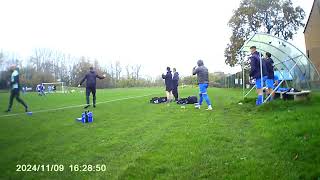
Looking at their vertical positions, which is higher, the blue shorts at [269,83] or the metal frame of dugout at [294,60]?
the metal frame of dugout at [294,60]

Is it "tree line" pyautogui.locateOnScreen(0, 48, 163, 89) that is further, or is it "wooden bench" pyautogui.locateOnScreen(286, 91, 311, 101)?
"wooden bench" pyautogui.locateOnScreen(286, 91, 311, 101)

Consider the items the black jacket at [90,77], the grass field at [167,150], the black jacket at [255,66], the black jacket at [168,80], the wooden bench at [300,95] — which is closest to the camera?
the grass field at [167,150]

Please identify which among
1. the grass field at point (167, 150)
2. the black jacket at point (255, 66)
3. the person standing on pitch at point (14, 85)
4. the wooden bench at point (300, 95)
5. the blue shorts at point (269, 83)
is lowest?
the grass field at point (167, 150)

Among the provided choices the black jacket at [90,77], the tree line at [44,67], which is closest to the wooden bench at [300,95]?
the black jacket at [90,77]

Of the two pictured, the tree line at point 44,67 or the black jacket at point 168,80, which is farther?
the black jacket at point 168,80

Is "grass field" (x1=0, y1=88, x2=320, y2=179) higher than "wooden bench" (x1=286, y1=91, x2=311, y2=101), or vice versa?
"wooden bench" (x1=286, y1=91, x2=311, y2=101)

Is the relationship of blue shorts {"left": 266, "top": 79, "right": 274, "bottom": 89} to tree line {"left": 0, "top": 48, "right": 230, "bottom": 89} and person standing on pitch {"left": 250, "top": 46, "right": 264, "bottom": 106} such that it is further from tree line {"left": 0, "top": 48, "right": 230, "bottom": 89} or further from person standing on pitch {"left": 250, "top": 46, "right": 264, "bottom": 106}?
tree line {"left": 0, "top": 48, "right": 230, "bottom": 89}

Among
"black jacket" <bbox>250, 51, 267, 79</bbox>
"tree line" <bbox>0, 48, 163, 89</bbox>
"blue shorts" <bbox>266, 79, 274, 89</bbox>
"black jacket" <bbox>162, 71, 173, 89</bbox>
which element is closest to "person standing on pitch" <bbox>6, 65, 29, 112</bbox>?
"tree line" <bbox>0, 48, 163, 89</bbox>

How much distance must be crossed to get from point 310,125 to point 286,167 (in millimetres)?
2890

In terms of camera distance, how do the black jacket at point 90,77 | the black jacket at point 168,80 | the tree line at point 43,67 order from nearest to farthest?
the tree line at point 43,67 < the black jacket at point 90,77 < the black jacket at point 168,80

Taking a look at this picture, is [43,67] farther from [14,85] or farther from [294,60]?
[294,60]

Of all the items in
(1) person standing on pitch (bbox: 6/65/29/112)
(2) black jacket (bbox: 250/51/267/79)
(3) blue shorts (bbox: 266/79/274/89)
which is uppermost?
(2) black jacket (bbox: 250/51/267/79)

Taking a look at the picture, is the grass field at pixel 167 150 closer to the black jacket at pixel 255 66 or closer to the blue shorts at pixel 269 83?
the black jacket at pixel 255 66

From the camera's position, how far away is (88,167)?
168 inches
